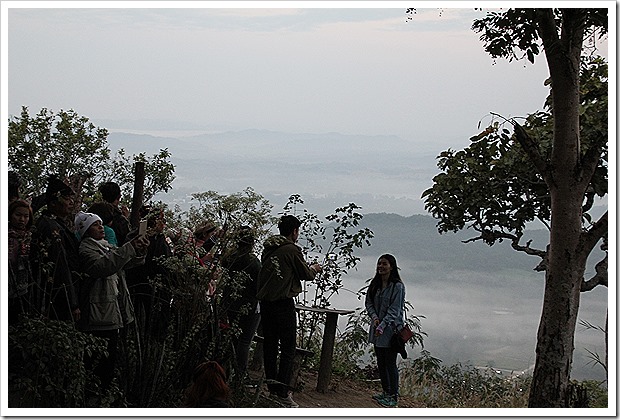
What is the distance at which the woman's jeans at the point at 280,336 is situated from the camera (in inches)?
228

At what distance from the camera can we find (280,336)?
5.81 metres

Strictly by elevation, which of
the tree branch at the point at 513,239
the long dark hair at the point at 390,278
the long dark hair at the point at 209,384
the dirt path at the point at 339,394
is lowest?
the dirt path at the point at 339,394

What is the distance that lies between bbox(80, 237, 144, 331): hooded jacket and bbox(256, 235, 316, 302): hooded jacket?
1193 millimetres

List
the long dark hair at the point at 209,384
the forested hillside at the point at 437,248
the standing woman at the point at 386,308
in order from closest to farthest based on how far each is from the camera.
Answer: the long dark hair at the point at 209,384 < the standing woman at the point at 386,308 < the forested hillside at the point at 437,248

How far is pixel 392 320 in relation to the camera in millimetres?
6133

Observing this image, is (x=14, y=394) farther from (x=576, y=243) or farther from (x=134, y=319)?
(x=576, y=243)

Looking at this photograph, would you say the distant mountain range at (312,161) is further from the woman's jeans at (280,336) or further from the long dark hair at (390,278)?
the woman's jeans at (280,336)

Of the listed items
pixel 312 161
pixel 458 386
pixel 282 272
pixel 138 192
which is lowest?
pixel 458 386

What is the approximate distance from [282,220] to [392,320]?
3.75 ft

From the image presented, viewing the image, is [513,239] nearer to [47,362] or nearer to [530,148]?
[530,148]

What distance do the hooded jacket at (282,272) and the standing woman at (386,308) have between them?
2.18 ft

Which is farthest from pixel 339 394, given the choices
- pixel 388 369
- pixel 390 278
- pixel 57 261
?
pixel 57 261

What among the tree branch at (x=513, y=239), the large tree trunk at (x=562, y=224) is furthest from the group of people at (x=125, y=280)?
the tree branch at (x=513, y=239)

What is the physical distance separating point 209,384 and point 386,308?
2.52 m
